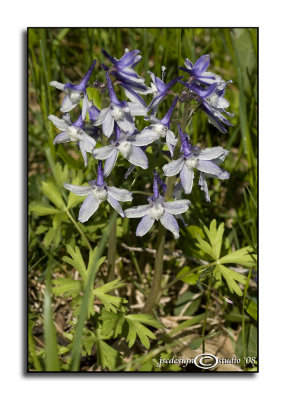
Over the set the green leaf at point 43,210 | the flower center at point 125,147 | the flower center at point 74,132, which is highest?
the flower center at point 74,132

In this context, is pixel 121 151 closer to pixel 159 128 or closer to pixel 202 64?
pixel 159 128

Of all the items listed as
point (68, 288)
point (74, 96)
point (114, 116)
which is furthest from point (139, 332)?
point (74, 96)

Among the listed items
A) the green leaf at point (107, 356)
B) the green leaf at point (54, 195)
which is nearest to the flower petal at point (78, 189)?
the green leaf at point (54, 195)

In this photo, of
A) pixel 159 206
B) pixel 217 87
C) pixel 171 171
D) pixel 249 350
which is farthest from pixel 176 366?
pixel 217 87

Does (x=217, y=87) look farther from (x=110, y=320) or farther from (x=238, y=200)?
(x=238, y=200)

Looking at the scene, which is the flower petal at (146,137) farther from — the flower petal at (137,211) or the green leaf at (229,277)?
the green leaf at (229,277)

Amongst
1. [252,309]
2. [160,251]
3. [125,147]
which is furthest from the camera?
[252,309]
